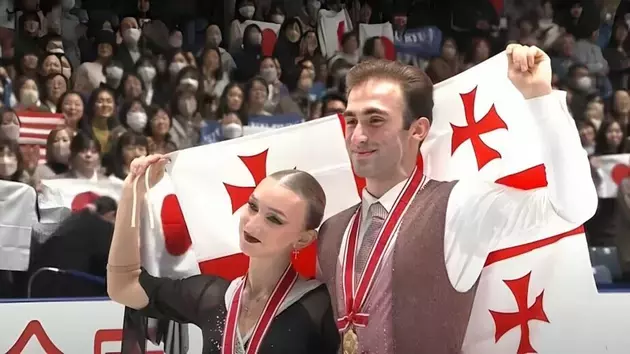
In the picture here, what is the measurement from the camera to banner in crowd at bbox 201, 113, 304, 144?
167 centimetres

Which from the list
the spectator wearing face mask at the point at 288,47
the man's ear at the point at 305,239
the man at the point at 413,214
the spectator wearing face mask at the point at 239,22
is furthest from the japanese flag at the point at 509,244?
the spectator wearing face mask at the point at 239,22

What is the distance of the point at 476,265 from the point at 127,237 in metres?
0.73

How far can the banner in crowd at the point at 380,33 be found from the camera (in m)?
1.76

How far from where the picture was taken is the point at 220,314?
4.56 ft

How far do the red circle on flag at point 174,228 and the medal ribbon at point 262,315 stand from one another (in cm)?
24

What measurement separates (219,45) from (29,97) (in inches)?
18.9

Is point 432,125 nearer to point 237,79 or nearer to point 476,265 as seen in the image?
point 476,265

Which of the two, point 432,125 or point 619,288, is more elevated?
point 432,125

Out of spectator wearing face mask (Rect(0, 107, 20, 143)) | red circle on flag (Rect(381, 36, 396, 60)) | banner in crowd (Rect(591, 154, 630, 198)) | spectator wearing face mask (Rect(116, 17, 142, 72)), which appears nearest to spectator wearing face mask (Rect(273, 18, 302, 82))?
red circle on flag (Rect(381, 36, 396, 60))

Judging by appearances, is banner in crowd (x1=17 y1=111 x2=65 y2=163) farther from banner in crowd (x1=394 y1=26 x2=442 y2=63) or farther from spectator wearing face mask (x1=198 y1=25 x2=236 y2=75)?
banner in crowd (x1=394 y1=26 x2=442 y2=63)

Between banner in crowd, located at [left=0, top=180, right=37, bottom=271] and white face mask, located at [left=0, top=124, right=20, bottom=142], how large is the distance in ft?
0.36

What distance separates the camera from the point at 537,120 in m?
1.35

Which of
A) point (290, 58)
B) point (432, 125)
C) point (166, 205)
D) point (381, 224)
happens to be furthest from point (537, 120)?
point (166, 205)

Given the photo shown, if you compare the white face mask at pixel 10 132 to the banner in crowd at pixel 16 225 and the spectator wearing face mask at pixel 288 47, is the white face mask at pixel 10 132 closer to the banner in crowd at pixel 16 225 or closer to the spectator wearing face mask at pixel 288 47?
the banner in crowd at pixel 16 225
